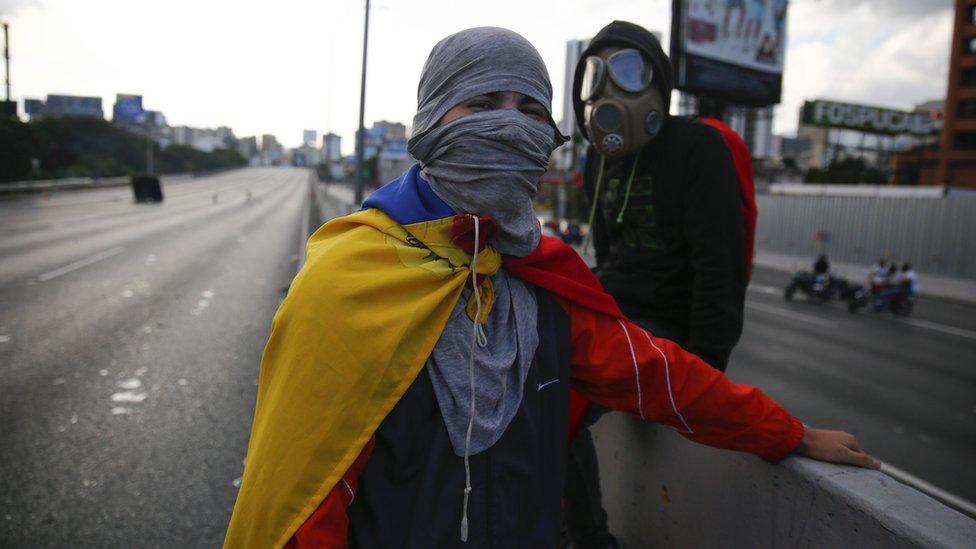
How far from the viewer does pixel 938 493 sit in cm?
451

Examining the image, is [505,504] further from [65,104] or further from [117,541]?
[65,104]

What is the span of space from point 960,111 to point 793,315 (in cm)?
5217

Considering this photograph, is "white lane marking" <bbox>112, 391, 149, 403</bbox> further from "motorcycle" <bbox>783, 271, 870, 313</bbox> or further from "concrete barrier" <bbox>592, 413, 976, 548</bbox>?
"motorcycle" <bbox>783, 271, 870, 313</bbox>

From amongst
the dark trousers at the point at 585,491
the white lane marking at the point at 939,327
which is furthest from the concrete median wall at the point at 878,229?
the dark trousers at the point at 585,491

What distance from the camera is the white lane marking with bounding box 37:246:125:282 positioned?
1003 cm

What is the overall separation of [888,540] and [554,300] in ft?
2.83

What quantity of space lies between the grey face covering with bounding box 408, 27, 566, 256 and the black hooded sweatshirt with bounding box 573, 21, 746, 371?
2.72 ft

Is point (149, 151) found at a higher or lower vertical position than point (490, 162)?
higher

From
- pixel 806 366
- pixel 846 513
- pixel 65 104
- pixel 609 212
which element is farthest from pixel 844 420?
pixel 65 104

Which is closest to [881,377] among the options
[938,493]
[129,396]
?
[938,493]

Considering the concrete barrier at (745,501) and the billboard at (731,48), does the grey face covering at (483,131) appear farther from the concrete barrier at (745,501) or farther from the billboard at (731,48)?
the billboard at (731,48)

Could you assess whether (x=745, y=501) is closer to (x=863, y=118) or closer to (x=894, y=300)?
(x=894, y=300)

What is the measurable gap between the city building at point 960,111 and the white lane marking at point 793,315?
47.3 meters

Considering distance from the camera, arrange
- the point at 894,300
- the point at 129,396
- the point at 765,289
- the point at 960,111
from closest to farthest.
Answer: the point at 129,396
the point at 894,300
the point at 765,289
the point at 960,111
